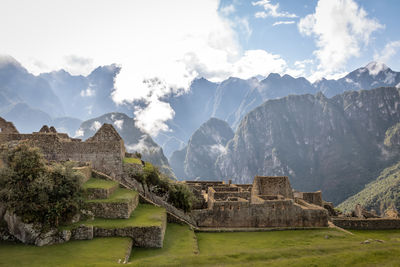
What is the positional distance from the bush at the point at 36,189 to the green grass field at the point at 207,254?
1.66 metres

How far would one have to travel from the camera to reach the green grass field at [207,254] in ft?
40.1

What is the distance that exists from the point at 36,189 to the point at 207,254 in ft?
31.6

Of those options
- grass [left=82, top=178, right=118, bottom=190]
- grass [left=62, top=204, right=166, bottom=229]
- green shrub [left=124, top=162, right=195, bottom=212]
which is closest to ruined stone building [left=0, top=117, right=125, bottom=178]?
green shrub [left=124, top=162, right=195, bottom=212]

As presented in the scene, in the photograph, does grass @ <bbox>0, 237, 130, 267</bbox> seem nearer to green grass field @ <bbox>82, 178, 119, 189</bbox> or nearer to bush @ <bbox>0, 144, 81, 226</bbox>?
bush @ <bbox>0, 144, 81, 226</bbox>

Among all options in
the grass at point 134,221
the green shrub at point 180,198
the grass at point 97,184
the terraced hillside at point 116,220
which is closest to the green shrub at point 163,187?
the green shrub at point 180,198

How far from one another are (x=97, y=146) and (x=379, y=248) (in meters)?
21.1

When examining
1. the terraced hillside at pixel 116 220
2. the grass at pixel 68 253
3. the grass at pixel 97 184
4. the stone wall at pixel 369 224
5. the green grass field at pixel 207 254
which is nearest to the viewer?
the grass at pixel 68 253

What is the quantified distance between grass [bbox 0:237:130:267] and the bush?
143 cm

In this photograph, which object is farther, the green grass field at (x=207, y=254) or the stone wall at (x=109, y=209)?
the stone wall at (x=109, y=209)

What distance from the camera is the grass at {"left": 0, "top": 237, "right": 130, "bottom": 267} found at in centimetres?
1155

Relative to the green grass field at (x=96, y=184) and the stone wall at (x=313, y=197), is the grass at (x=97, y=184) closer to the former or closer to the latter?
the green grass field at (x=96, y=184)

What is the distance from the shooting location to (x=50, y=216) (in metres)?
14.4

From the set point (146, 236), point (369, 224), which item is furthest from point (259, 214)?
point (369, 224)

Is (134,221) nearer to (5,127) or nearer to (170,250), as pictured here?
(170,250)
